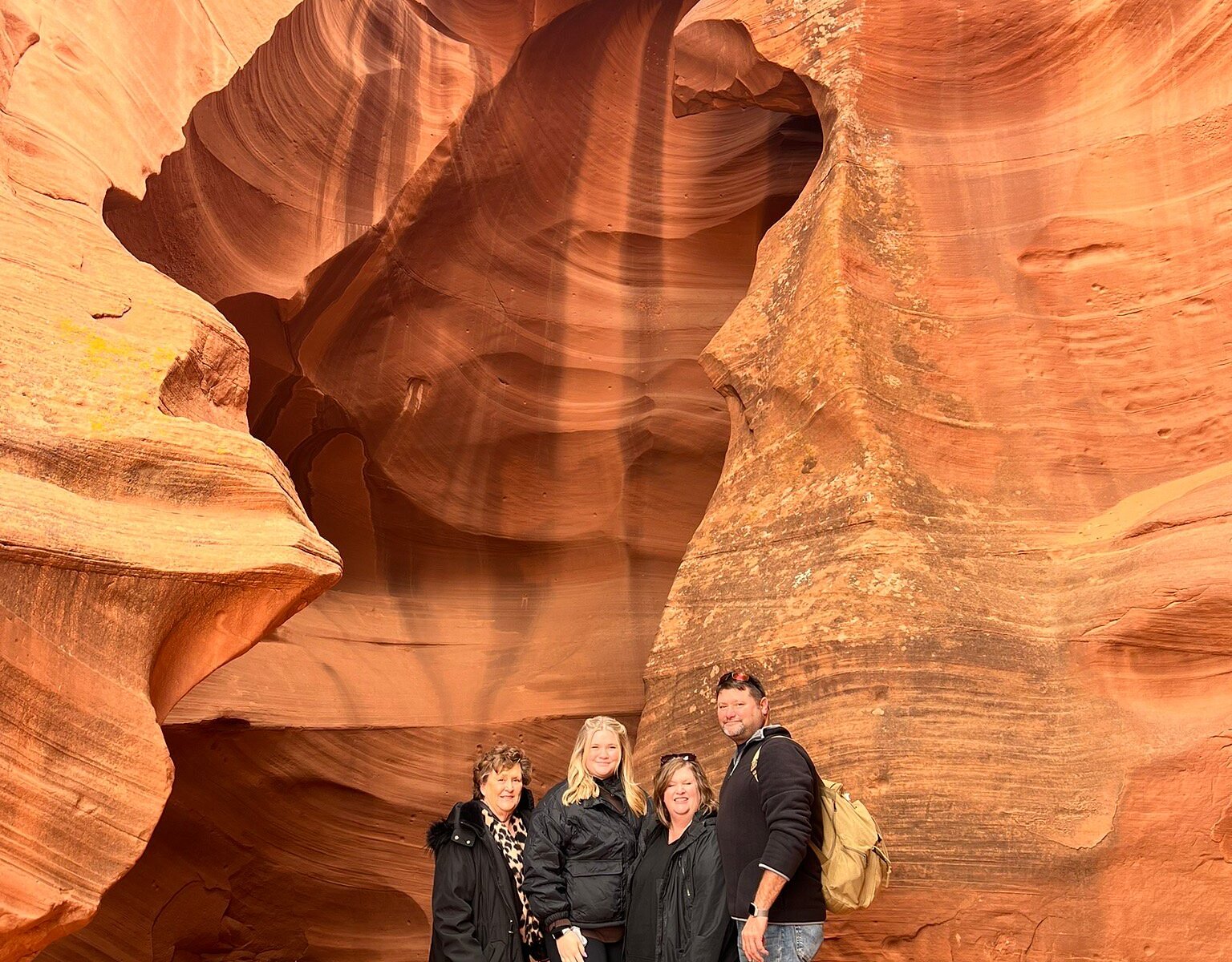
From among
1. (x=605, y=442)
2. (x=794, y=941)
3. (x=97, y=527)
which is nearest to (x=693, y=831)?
(x=794, y=941)

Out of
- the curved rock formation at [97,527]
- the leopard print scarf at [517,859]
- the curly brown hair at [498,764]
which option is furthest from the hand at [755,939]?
the curved rock formation at [97,527]

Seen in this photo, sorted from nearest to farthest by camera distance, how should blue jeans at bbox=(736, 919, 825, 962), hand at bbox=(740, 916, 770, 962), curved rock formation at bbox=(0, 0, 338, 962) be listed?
hand at bbox=(740, 916, 770, 962), blue jeans at bbox=(736, 919, 825, 962), curved rock formation at bbox=(0, 0, 338, 962)

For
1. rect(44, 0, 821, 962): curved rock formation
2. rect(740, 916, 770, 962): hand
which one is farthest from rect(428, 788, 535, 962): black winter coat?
rect(44, 0, 821, 962): curved rock formation

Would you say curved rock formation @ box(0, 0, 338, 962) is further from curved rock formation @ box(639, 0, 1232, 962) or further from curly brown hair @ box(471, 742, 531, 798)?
curved rock formation @ box(639, 0, 1232, 962)

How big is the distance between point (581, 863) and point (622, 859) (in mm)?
133

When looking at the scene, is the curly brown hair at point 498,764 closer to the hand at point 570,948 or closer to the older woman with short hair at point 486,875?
the older woman with short hair at point 486,875

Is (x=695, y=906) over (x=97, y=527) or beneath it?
beneath

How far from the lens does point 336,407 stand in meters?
8.67

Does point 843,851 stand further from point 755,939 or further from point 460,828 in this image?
point 460,828

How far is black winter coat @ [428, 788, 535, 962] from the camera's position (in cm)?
421

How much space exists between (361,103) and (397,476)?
2396 mm

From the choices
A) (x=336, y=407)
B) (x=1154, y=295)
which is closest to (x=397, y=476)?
(x=336, y=407)

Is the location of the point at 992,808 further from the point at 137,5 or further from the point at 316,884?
the point at 137,5

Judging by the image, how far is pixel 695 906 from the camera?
161 inches
